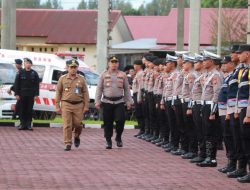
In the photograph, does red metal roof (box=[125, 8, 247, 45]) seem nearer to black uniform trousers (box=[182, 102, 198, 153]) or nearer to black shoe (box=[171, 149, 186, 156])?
black shoe (box=[171, 149, 186, 156])

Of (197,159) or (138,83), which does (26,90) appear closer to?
(138,83)

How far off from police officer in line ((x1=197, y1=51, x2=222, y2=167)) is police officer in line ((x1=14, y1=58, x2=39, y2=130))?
10221 millimetres

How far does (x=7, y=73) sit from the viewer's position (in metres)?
30.8

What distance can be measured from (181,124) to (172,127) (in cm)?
86

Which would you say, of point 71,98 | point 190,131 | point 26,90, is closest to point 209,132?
point 190,131

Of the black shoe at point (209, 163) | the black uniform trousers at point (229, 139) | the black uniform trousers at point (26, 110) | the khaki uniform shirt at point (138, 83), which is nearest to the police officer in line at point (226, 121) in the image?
the black uniform trousers at point (229, 139)

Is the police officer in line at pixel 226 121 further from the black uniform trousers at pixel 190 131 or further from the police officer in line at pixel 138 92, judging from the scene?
the police officer in line at pixel 138 92

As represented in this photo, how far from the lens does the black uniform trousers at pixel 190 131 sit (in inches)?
736

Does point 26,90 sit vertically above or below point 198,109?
above

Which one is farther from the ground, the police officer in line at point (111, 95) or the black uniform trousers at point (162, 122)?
the police officer in line at point (111, 95)

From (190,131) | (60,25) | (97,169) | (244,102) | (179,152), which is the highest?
(60,25)

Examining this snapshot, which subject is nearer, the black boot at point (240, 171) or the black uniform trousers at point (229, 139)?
the black boot at point (240, 171)

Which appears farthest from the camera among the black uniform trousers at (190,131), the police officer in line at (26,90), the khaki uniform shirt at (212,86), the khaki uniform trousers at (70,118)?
the police officer in line at (26,90)

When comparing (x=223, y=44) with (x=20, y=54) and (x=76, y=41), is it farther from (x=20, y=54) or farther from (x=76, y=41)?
(x=20, y=54)
